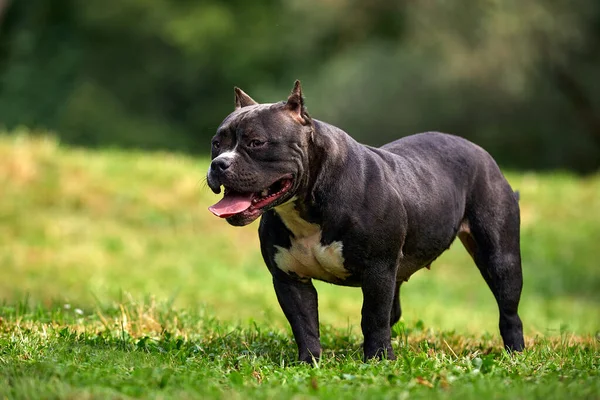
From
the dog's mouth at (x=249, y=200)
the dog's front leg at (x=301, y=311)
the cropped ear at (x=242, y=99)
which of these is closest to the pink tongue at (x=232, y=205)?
the dog's mouth at (x=249, y=200)

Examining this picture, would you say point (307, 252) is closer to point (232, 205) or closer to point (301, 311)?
point (301, 311)

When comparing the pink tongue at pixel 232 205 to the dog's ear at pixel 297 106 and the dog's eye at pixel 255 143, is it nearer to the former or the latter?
the dog's eye at pixel 255 143

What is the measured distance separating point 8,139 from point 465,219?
37.4ft

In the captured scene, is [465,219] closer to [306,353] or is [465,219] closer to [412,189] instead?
[412,189]

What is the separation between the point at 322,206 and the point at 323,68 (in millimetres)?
30530

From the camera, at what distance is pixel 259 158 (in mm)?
5773

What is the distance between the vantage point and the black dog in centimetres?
579

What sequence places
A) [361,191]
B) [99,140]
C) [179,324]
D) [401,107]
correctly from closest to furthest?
[361,191] → [179,324] → [401,107] → [99,140]

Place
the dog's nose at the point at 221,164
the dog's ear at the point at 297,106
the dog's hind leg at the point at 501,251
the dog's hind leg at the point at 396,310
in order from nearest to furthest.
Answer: the dog's nose at the point at 221,164 < the dog's ear at the point at 297,106 < the dog's hind leg at the point at 501,251 < the dog's hind leg at the point at 396,310

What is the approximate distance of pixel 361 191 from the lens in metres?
6.00

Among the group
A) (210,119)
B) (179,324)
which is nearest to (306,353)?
(179,324)

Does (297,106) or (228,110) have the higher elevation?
(297,106)

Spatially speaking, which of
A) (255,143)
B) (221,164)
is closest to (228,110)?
(255,143)

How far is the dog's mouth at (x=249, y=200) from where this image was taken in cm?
571
